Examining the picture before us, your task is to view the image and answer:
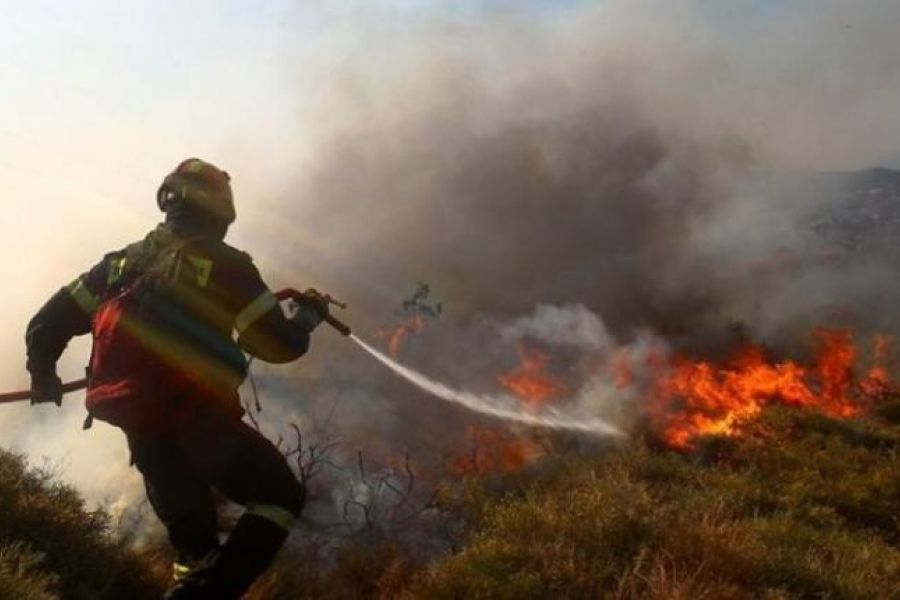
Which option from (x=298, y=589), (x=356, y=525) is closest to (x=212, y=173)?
(x=298, y=589)

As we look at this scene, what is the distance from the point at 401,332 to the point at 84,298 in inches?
588

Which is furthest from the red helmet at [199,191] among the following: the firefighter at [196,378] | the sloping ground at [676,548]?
the sloping ground at [676,548]

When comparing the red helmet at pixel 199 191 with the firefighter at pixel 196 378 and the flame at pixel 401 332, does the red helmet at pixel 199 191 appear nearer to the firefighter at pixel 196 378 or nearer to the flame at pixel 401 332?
the firefighter at pixel 196 378

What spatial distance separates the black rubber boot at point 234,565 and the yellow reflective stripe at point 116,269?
3.81ft

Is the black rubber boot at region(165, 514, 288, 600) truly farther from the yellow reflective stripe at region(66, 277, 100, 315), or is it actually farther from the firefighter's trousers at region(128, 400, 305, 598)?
the yellow reflective stripe at region(66, 277, 100, 315)

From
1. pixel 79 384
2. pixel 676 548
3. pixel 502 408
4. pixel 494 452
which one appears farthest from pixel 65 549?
pixel 502 408

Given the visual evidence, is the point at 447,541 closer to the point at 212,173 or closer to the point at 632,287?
the point at 212,173

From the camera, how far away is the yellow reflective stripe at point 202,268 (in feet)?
10.3

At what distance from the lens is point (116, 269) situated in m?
3.35

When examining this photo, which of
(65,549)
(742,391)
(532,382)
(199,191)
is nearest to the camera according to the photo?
(199,191)

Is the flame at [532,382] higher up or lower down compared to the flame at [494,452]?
higher up

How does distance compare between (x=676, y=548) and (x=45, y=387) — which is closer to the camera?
(x=45, y=387)

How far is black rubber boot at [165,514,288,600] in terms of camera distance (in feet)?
9.89

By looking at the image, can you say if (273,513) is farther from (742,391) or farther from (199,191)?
(742,391)
